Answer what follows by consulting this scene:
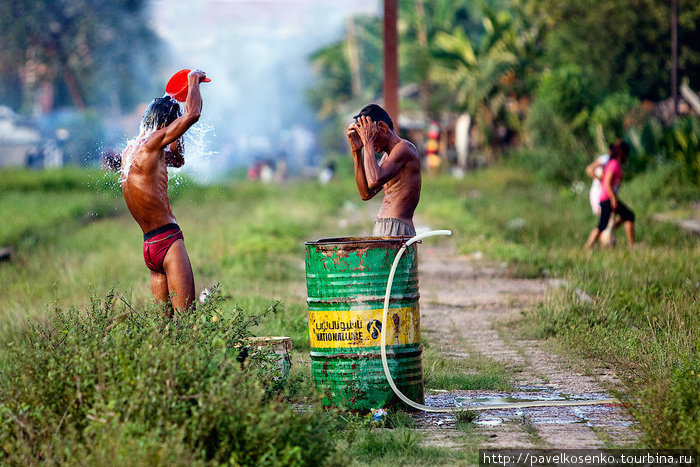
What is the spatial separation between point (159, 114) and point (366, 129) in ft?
4.73

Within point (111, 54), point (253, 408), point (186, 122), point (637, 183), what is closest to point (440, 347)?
point (186, 122)

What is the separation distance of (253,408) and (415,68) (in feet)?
128

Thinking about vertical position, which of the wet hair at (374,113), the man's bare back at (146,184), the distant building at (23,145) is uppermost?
the distant building at (23,145)

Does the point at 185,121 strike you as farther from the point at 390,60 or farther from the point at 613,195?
the point at 390,60

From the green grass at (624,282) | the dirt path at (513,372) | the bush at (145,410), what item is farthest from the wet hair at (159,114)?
the green grass at (624,282)

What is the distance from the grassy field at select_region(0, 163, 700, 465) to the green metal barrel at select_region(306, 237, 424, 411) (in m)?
0.22

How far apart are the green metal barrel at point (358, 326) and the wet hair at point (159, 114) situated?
4.59 ft

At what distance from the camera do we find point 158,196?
6.50m

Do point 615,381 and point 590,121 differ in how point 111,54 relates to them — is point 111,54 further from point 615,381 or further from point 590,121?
point 615,381

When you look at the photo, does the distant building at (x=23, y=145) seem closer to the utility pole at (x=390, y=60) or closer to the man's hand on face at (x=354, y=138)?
the utility pole at (x=390, y=60)

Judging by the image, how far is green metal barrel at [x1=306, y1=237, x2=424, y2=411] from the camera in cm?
603

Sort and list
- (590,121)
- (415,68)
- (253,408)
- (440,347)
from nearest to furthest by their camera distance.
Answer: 1. (253,408)
2. (440,347)
3. (590,121)
4. (415,68)

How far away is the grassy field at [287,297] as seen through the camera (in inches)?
186

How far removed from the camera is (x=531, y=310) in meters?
9.53
